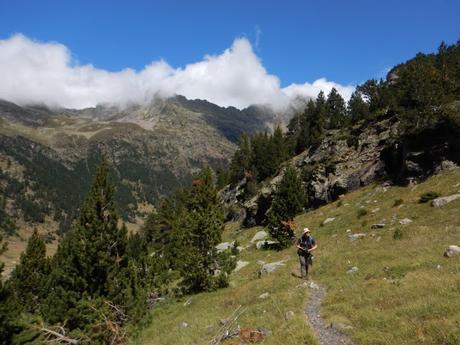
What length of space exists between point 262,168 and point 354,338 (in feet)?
258

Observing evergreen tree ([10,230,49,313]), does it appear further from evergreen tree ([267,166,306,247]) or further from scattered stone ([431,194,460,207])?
scattered stone ([431,194,460,207])

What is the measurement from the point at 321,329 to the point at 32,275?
126ft

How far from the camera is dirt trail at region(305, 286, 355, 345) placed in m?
12.0

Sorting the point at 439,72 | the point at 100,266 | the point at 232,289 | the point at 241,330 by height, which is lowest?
the point at 232,289

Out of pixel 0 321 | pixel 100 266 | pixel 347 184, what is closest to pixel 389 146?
pixel 347 184

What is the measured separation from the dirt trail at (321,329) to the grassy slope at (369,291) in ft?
1.06

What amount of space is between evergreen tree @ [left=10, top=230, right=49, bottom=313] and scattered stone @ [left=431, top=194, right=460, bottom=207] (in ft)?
129

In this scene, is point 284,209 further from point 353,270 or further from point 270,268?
point 353,270

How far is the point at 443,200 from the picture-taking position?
109ft

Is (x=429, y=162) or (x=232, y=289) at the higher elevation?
(x=429, y=162)

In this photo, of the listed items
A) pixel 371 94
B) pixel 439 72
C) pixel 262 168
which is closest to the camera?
pixel 439 72

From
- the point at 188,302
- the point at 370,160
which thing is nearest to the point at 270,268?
the point at 188,302

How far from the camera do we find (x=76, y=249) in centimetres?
2333

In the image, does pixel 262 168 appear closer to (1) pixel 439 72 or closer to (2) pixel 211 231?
(1) pixel 439 72
